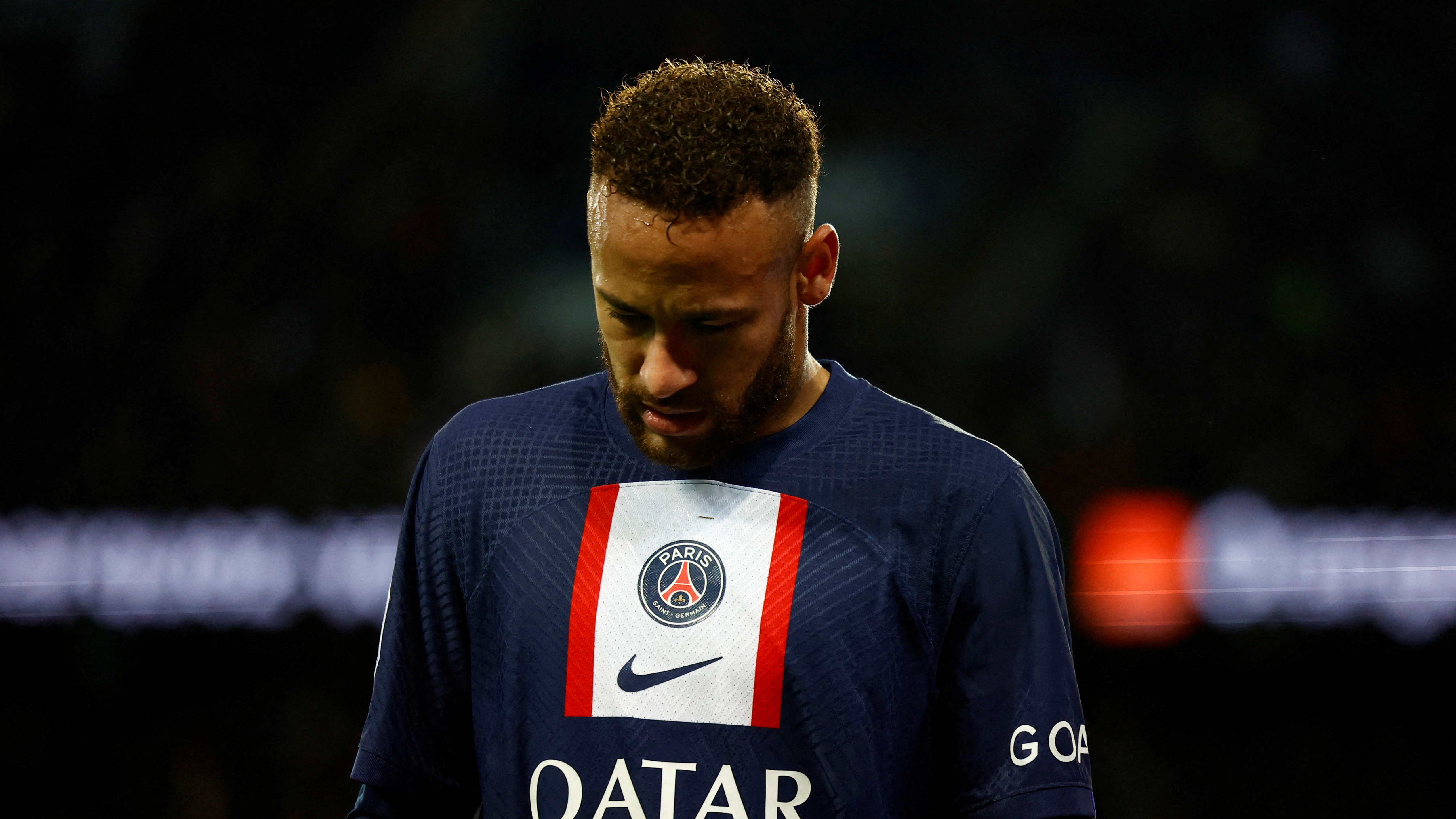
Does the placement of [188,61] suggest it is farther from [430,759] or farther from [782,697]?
[782,697]

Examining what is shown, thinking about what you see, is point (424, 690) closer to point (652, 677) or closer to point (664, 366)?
point (652, 677)

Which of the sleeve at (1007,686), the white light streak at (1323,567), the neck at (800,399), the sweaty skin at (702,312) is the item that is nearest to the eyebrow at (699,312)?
the sweaty skin at (702,312)

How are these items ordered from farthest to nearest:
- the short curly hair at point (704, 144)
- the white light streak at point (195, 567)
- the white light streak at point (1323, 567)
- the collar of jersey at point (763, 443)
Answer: the white light streak at point (195, 567) < the white light streak at point (1323, 567) < the collar of jersey at point (763, 443) < the short curly hair at point (704, 144)

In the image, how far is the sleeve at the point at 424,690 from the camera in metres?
1.01

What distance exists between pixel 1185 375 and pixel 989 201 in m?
0.62

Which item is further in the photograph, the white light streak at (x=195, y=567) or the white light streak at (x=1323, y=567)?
the white light streak at (x=195, y=567)

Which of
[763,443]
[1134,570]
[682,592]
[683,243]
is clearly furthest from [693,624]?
[1134,570]

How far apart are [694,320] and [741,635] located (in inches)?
10.4

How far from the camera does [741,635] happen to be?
0.95m

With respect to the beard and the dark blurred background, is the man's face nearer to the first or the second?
the beard

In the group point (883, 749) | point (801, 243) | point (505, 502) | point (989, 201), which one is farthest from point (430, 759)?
point (989, 201)

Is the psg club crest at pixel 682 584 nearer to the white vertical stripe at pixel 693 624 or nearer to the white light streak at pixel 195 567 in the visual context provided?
the white vertical stripe at pixel 693 624

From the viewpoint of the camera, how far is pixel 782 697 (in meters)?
Answer: 0.93

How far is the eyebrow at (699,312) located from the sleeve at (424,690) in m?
0.28
